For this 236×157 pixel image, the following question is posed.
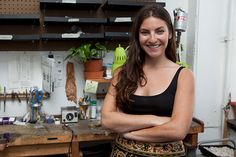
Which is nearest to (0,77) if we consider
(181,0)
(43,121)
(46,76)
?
(46,76)

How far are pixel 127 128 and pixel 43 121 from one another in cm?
117

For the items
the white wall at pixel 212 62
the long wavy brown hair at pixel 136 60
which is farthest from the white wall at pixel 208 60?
the long wavy brown hair at pixel 136 60

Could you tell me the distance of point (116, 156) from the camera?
138cm

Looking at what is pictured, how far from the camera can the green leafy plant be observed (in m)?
2.29

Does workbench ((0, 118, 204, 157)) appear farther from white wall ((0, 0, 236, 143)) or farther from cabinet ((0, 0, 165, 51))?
cabinet ((0, 0, 165, 51))

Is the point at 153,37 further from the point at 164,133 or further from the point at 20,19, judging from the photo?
the point at 20,19

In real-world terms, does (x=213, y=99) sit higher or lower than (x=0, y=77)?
lower

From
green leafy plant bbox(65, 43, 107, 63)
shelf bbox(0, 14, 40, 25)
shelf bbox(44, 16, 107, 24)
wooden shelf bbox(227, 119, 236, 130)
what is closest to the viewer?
shelf bbox(0, 14, 40, 25)

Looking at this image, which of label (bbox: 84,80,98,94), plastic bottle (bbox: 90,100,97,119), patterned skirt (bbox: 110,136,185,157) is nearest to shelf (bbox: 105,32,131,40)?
label (bbox: 84,80,98,94)

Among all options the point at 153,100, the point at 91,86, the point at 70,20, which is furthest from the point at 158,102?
the point at 70,20

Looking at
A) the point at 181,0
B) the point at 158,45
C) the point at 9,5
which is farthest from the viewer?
the point at 181,0

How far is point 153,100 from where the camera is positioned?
1319 millimetres

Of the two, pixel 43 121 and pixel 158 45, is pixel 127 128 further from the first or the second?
pixel 43 121

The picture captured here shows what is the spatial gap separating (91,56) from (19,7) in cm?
72
